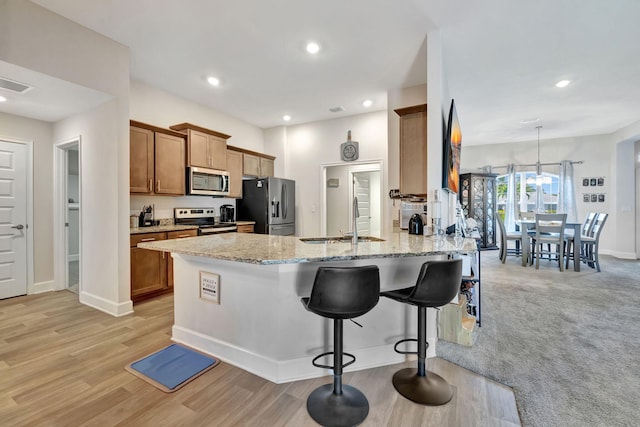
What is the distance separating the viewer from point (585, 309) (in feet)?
10.8

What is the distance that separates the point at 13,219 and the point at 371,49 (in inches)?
195

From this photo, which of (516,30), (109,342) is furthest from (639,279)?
(109,342)

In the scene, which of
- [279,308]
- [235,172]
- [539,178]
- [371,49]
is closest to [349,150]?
[235,172]

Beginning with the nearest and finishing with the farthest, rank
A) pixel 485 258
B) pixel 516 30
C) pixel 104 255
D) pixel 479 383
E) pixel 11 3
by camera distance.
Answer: pixel 479 383 < pixel 11 3 < pixel 516 30 < pixel 104 255 < pixel 485 258

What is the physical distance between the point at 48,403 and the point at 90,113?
2965mm

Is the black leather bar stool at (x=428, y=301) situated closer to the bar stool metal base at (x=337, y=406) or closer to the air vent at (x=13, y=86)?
the bar stool metal base at (x=337, y=406)

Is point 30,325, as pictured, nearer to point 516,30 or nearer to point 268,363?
point 268,363

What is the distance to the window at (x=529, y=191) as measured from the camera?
7152 mm

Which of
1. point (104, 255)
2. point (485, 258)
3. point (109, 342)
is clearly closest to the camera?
point (109, 342)

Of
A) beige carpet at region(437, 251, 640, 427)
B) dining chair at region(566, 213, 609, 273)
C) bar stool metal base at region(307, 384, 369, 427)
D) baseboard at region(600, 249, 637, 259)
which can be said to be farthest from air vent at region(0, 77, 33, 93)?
baseboard at region(600, 249, 637, 259)

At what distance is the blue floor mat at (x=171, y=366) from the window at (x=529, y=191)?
26.4ft

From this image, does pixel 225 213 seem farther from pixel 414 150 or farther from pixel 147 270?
pixel 414 150

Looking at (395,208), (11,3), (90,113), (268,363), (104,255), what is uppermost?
→ (11,3)

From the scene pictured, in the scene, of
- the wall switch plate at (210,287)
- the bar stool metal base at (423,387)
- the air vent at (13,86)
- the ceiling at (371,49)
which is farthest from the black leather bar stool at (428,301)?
the air vent at (13,86)
